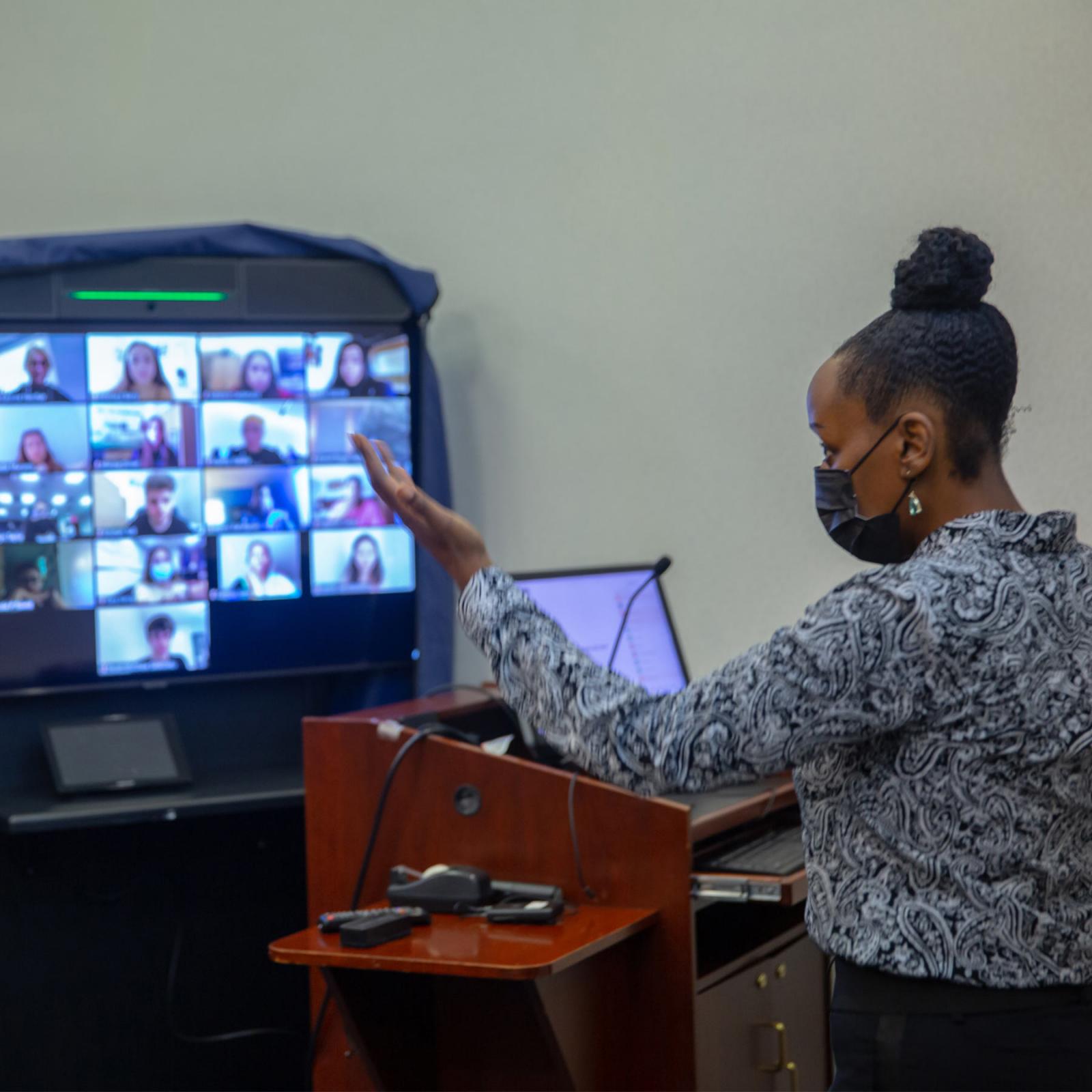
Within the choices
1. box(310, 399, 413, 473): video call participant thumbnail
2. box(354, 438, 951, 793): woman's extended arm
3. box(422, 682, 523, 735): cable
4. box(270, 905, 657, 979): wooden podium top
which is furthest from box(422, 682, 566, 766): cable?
box(354, 438, 951, 793): woman's extended arm

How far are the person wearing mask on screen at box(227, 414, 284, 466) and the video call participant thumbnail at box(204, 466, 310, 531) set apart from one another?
2 cm

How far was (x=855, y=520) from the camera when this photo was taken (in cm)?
118

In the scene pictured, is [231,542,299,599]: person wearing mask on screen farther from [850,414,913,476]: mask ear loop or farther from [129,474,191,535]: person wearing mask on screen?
[850,414,913,476]: mask ear loop

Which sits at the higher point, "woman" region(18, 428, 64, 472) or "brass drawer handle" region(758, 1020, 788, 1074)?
"woman" region(18, 428, 64, 472)

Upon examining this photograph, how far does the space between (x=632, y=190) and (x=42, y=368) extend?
49.4 inches

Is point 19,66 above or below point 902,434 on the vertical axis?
above

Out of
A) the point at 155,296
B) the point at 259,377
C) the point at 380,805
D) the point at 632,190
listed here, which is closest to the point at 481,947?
the point at 380,805

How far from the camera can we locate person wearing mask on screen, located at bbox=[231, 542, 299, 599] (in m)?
2.70

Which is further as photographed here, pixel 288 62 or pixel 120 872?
pixel 288 62

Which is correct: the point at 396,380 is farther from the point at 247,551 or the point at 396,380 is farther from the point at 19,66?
the point at 19,66

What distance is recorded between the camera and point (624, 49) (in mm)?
2826

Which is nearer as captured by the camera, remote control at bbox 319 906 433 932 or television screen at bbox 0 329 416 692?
remote control at bbox 319 906 433 932

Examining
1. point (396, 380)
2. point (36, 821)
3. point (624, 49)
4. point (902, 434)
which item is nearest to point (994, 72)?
point (624, 49)

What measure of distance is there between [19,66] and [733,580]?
2.04 m
